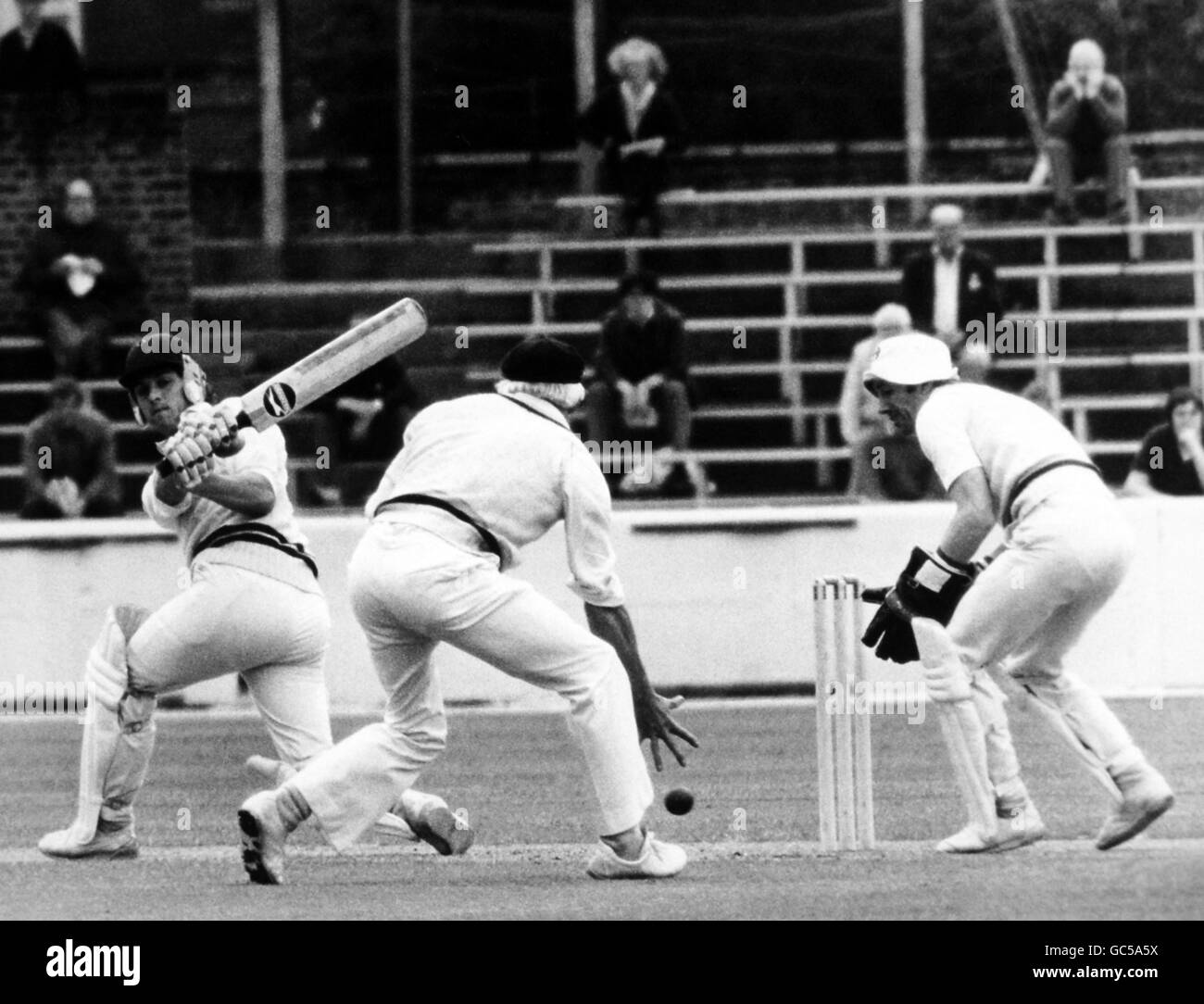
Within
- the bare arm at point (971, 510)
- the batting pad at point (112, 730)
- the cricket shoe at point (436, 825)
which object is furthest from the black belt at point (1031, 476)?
the batting pad at point (112, 730)

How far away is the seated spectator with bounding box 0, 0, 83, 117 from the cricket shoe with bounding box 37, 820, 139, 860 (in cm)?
1346

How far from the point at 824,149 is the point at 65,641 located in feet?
31.9

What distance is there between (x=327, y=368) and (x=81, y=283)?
10642mm

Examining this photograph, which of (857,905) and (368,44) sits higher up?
(368,44)

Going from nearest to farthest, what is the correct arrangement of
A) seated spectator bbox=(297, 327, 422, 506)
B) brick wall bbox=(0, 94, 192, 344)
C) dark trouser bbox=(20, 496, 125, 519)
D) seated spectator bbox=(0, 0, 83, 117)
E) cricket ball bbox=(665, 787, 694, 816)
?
cricket ball bbox=(665, 787, 694, 816) → dark trouser bbox=(20, 496, 125, 519) → seated spectator bbox=(297, 327, 422, 506) → seated spectator bbox=(0, 0, 83, 117) → brick wall bbox=(0, 94, 192, 344)

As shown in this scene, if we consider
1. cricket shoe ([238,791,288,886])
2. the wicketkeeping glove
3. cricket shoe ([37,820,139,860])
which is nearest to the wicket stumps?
the wicketkeeping glove

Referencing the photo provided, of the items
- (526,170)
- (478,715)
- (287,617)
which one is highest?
(526,170)

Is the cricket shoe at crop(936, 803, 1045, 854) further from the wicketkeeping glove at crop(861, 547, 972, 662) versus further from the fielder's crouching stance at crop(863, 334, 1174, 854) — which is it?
the wicketkeeping glove at crop(861, 547, 972, 662)

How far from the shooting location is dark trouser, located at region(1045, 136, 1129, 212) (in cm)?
2067

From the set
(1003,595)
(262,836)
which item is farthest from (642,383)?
(262,836)

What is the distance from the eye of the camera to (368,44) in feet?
77.0

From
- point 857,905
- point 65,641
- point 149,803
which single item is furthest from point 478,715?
point 857,905

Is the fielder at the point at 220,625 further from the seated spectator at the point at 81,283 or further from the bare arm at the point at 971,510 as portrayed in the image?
the seated spectator at the point at 81,283
